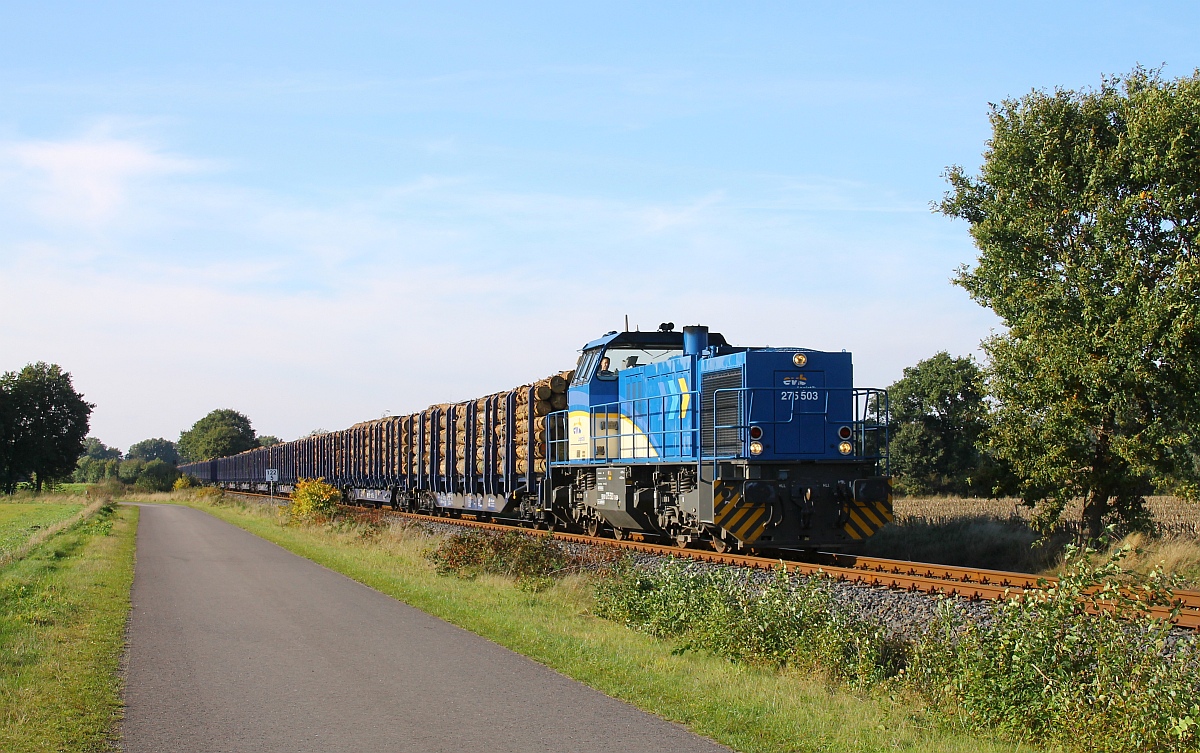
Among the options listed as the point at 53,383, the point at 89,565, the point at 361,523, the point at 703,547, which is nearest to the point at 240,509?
the point at 361,523

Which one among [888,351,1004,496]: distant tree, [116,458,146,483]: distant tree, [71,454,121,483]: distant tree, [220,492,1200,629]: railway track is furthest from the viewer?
[71,454,121,483]: distant tree

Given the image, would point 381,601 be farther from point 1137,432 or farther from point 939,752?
point 1137,432

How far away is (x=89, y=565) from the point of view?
1844 centimetres

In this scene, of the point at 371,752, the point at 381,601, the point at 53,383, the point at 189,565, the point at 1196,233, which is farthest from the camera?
the point at 53,383

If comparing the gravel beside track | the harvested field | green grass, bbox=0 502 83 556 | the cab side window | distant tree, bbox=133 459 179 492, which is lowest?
distant tree, bbox=133 459 179 492

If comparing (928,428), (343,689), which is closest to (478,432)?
(343,689)

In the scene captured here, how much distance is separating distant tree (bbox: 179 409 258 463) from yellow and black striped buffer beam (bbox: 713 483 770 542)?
137147 millimetres

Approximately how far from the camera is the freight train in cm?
1476

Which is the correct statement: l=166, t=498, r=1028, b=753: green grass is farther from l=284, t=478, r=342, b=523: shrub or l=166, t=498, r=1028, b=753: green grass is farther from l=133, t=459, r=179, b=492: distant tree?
l=133, t=459, r=179, b=492: distant tree

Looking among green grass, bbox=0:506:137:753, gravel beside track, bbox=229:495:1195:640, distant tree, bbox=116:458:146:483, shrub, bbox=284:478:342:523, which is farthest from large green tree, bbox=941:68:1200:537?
distant tree, bbox=116:458:146:483

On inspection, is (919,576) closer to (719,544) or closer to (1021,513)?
(719,544)

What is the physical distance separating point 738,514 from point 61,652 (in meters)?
8.92

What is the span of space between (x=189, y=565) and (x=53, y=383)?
279 feet

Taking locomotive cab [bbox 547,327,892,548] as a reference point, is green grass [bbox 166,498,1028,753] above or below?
below
